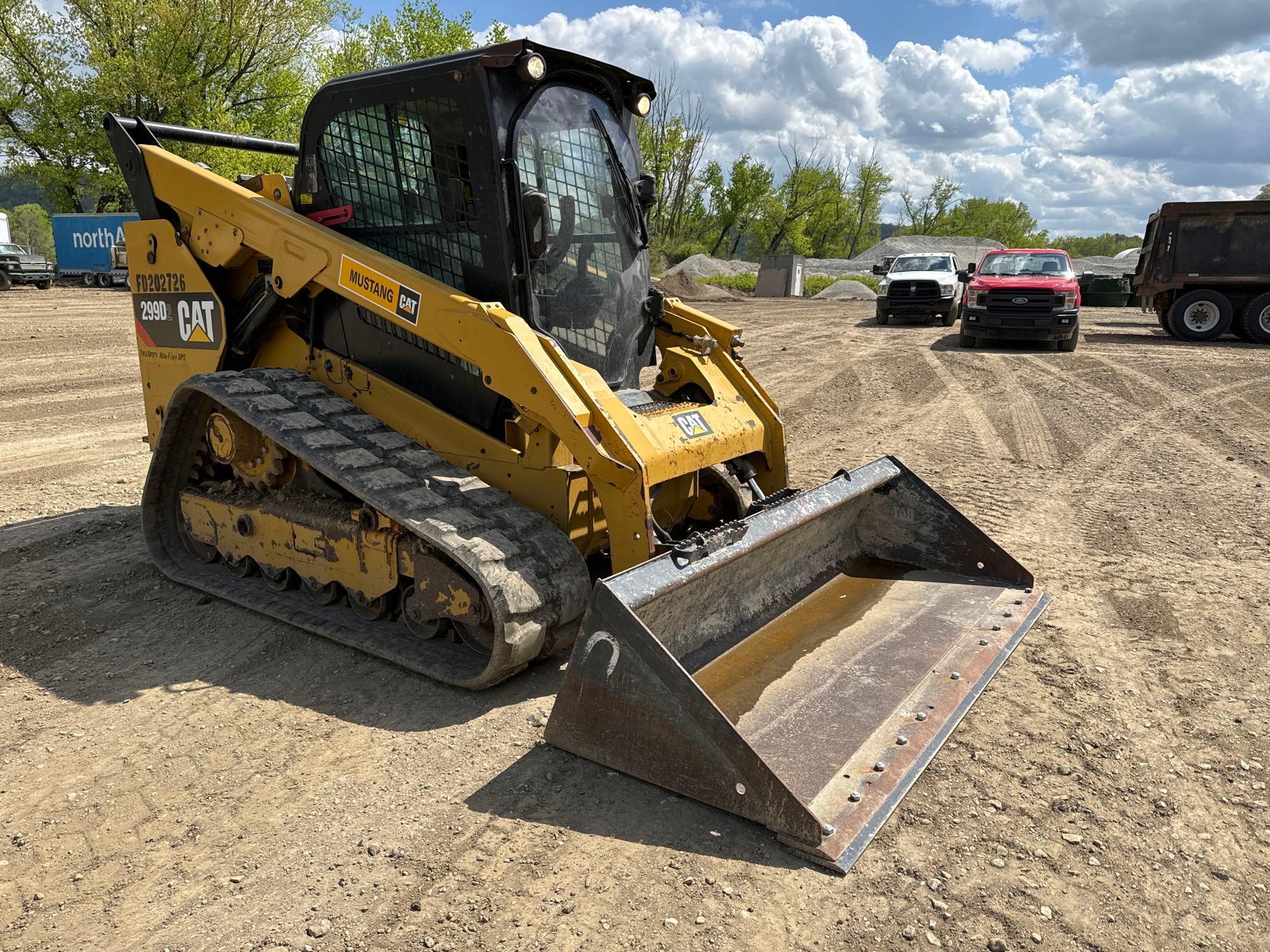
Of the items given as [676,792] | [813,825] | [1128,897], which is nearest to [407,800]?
[676,792]

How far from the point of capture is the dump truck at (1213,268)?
1616 cm

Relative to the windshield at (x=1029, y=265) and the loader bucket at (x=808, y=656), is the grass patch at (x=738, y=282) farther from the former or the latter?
the loader bucket at (x=808, y=656)

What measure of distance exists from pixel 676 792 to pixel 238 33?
40.0 m

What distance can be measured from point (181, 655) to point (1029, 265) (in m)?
15.3

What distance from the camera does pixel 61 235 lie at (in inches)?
1305

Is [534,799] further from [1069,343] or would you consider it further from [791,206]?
[791,206]

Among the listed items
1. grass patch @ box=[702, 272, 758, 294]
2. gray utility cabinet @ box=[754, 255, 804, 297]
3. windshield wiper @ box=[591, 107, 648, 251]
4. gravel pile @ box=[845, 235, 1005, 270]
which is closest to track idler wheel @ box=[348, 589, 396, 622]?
windshield wiper @ box=[591, 107, 648, 251]

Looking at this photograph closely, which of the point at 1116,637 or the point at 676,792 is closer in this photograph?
the point at 676,792

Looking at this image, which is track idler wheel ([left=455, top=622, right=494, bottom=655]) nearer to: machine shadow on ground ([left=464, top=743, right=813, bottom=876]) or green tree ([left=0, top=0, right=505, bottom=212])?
machine shadow on ground ([left=464, top=743, right=813, bottom=876])

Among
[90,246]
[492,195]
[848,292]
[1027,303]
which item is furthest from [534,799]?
[90,246]

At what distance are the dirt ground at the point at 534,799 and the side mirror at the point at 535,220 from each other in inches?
73.4

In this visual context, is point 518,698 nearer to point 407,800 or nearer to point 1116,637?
point 407,800

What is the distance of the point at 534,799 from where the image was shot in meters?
3.13

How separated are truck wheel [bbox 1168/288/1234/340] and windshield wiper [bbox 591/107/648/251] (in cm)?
1559
